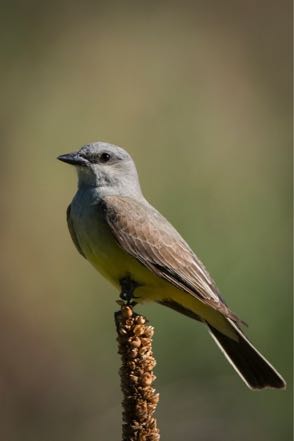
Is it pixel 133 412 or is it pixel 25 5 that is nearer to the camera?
pixel 133 412

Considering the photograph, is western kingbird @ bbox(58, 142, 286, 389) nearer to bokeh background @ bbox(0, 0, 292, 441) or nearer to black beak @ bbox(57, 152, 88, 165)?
black beak @ bbox(57, 152, 88, 165)

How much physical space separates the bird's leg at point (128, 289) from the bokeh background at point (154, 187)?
115 cm

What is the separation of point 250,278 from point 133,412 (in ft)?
9.96

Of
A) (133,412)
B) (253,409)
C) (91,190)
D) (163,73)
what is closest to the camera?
(133,412)

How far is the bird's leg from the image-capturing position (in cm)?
490

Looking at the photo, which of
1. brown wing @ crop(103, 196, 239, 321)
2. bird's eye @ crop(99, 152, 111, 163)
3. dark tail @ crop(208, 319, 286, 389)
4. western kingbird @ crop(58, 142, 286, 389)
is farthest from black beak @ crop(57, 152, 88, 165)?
dark tail @ crop(208, 319, 286, 389)

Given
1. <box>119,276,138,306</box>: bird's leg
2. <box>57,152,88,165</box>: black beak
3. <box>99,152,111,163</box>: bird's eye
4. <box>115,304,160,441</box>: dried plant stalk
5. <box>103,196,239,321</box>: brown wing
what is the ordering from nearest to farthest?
<box>115,304,160,441</box>: dried plant stalk, <box>119,276,138,306</box>: bird's leg, <box>103,196,239,321</box>: brown wing, <box>57,152,88,165</box>: black beak, <box>99,152,111,163</box>: bird's eye

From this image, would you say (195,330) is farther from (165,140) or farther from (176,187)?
(165,140)

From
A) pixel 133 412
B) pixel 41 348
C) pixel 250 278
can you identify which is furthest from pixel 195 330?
pixel 133 412

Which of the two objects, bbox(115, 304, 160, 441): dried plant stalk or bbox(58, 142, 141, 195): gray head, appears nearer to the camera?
bbox(115, 304, 160, 441): dried plant stalk

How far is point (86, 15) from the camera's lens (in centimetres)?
886

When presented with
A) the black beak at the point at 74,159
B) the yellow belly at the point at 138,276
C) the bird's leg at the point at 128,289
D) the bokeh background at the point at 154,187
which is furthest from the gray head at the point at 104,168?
the bokeh background at the point at 154,187

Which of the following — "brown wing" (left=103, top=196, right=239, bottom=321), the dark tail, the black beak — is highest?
the black beak

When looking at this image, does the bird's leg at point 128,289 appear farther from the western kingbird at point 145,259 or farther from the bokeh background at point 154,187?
the bokeh background at point 154,187
